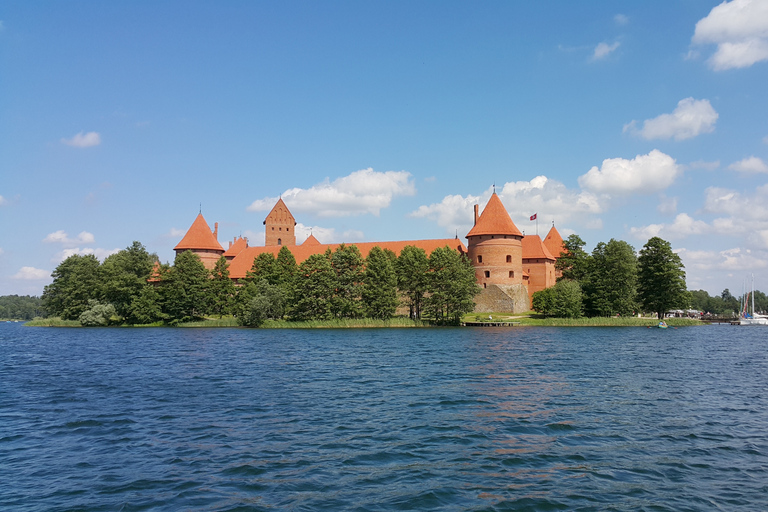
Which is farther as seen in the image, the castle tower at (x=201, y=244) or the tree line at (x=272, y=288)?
the castle tower at (x=201, y=244)

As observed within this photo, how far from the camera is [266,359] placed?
2538 cm

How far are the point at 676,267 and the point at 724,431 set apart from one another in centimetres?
5187

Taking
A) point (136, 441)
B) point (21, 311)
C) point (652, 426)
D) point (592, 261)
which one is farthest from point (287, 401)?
point (21, 311)

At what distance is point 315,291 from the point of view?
53125 mm

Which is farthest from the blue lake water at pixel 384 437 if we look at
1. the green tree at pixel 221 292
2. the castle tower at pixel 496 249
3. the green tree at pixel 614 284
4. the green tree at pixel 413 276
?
the castle tower at pixel 496 249

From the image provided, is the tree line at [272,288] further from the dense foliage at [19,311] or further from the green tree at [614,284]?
the dense foliage at [19,311]

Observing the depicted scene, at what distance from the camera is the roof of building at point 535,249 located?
2731 inches

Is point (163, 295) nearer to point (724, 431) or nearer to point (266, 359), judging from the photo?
point (266, 359)

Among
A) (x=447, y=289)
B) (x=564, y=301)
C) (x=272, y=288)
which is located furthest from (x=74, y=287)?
(x=564, y=301)

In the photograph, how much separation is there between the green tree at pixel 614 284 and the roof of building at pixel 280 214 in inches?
1820

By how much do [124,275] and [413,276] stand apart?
3279 cm

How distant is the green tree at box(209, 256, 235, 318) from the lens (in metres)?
59.5

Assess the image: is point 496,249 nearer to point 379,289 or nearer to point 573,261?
point 573,261

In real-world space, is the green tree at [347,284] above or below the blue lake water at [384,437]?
above
